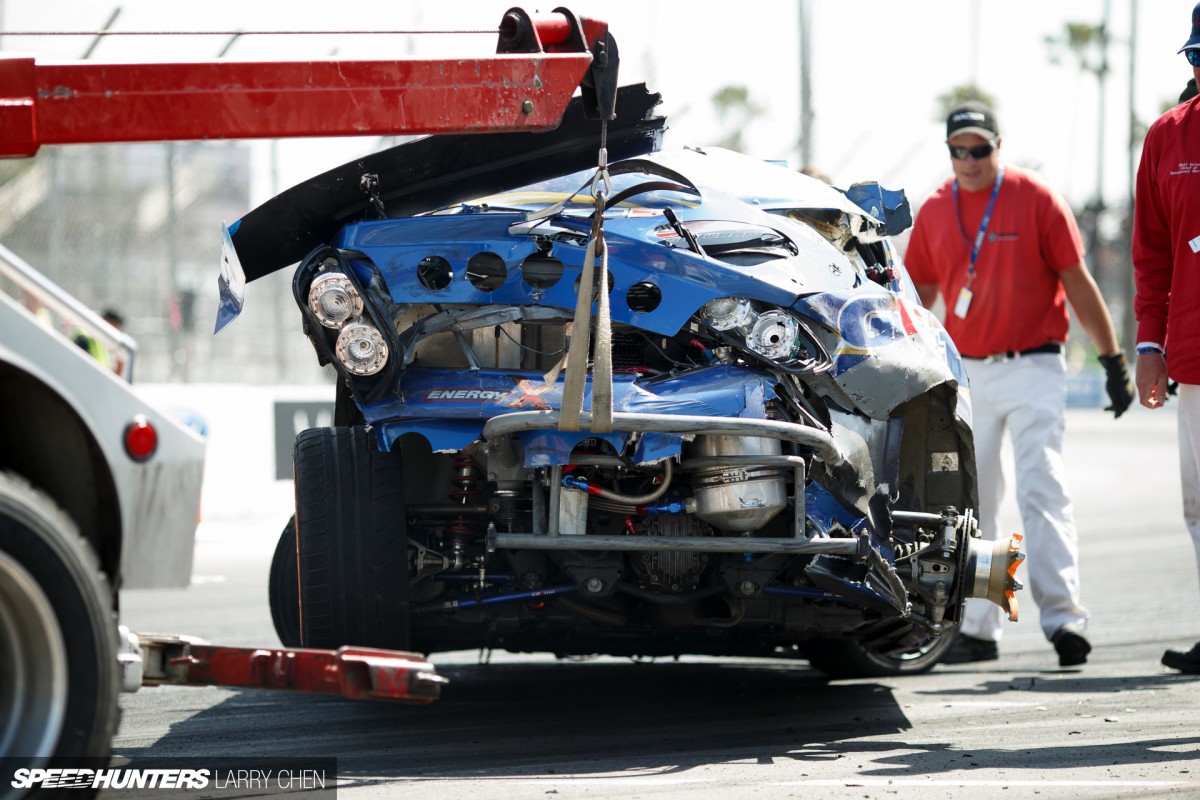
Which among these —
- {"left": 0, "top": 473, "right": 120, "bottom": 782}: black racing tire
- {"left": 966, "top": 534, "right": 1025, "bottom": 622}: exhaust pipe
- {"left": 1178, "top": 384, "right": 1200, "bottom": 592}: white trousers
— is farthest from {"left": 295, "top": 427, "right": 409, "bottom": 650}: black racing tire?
{"left": 1178, "top": 384, "right": 1200, "bottom": 592}: white trousers

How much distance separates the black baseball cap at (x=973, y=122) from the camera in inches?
293

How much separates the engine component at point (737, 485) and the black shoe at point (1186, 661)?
2715mm

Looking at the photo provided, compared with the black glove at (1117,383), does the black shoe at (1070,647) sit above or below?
below

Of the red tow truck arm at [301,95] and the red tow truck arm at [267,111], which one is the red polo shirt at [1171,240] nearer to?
the red tow truck arm at [301,95]

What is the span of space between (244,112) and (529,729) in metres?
2.51

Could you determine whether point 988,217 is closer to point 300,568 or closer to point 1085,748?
point 1085,748

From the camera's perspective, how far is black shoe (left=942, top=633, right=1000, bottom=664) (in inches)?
283

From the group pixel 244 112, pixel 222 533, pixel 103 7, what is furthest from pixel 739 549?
pixel 222 533

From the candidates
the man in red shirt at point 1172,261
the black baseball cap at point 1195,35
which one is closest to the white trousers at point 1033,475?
the man in red shirt at point 1172,261

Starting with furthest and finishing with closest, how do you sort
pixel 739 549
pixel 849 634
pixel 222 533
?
1. pixel 222 533
2. pixel 849 634
3. pixel 739 549

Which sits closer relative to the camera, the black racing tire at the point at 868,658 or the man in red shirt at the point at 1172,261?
the man in red shirt at the point at 1172,261

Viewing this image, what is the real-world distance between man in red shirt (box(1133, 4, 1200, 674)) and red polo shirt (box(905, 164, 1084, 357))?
4.18 feet

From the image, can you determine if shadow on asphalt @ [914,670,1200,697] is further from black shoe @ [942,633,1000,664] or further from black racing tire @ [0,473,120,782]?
black racing tire @ [0,473,120,782]

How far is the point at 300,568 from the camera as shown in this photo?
4871 mm
